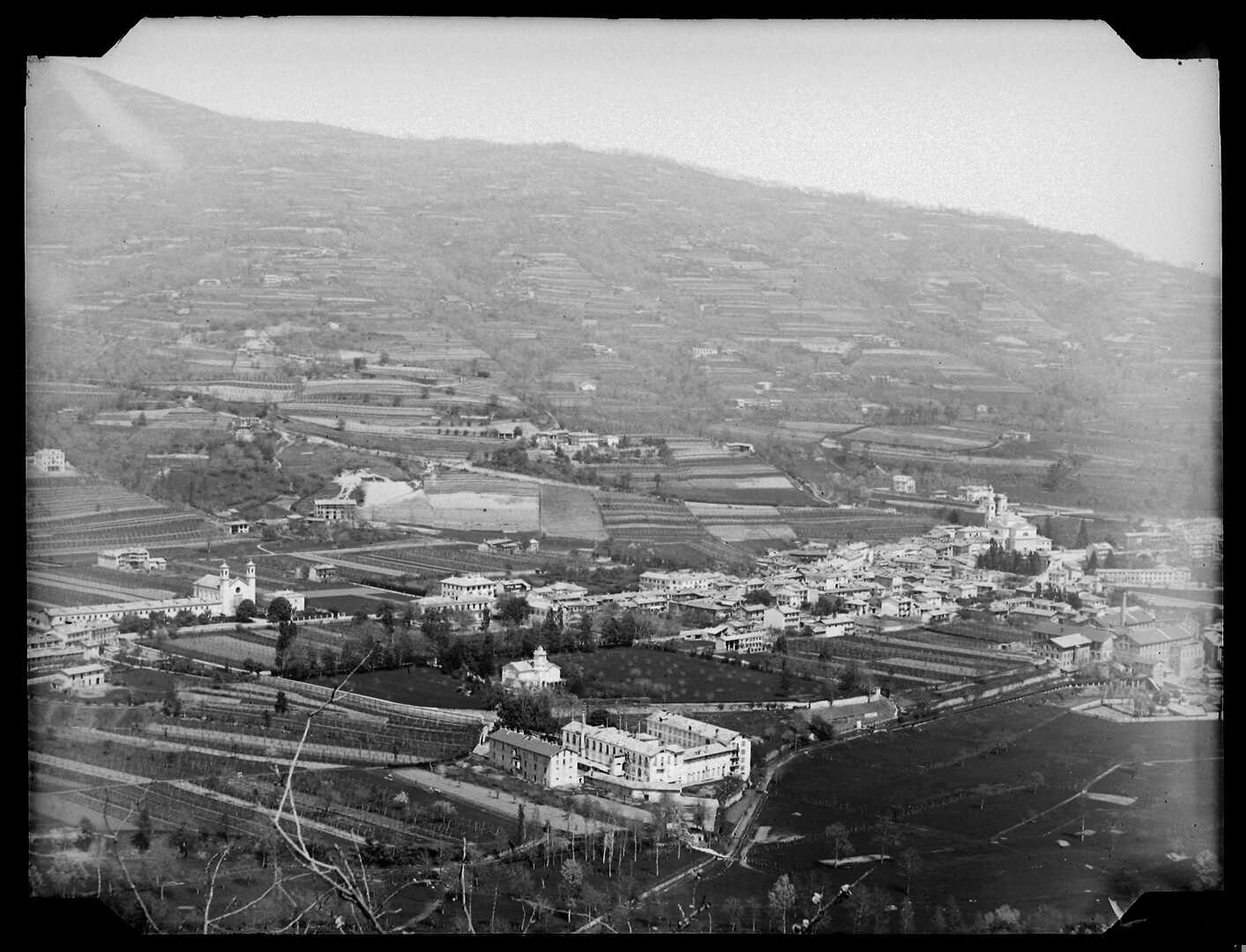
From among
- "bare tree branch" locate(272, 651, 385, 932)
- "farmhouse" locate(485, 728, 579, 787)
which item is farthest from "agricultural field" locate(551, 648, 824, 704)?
"bare tree branch" locate(272, 651, 385, 932)

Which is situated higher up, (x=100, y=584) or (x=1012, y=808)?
(x=100, y=584)

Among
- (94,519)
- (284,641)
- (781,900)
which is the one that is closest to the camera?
(781,900)

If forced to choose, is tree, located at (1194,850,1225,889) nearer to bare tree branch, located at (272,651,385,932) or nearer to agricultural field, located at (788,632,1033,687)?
agricultural field, located at (788,632,1033,687)

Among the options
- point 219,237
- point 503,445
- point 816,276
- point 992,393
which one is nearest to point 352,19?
point 219,237

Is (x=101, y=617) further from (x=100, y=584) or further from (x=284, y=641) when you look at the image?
Answer: (x=284, y=641)

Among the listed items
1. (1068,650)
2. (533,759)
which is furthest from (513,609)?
(1068,650)

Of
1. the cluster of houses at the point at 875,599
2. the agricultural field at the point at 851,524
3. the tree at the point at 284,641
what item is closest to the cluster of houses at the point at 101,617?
the tree at the point at 284,641

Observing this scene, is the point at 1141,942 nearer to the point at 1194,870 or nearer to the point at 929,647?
the point at 1194,870
